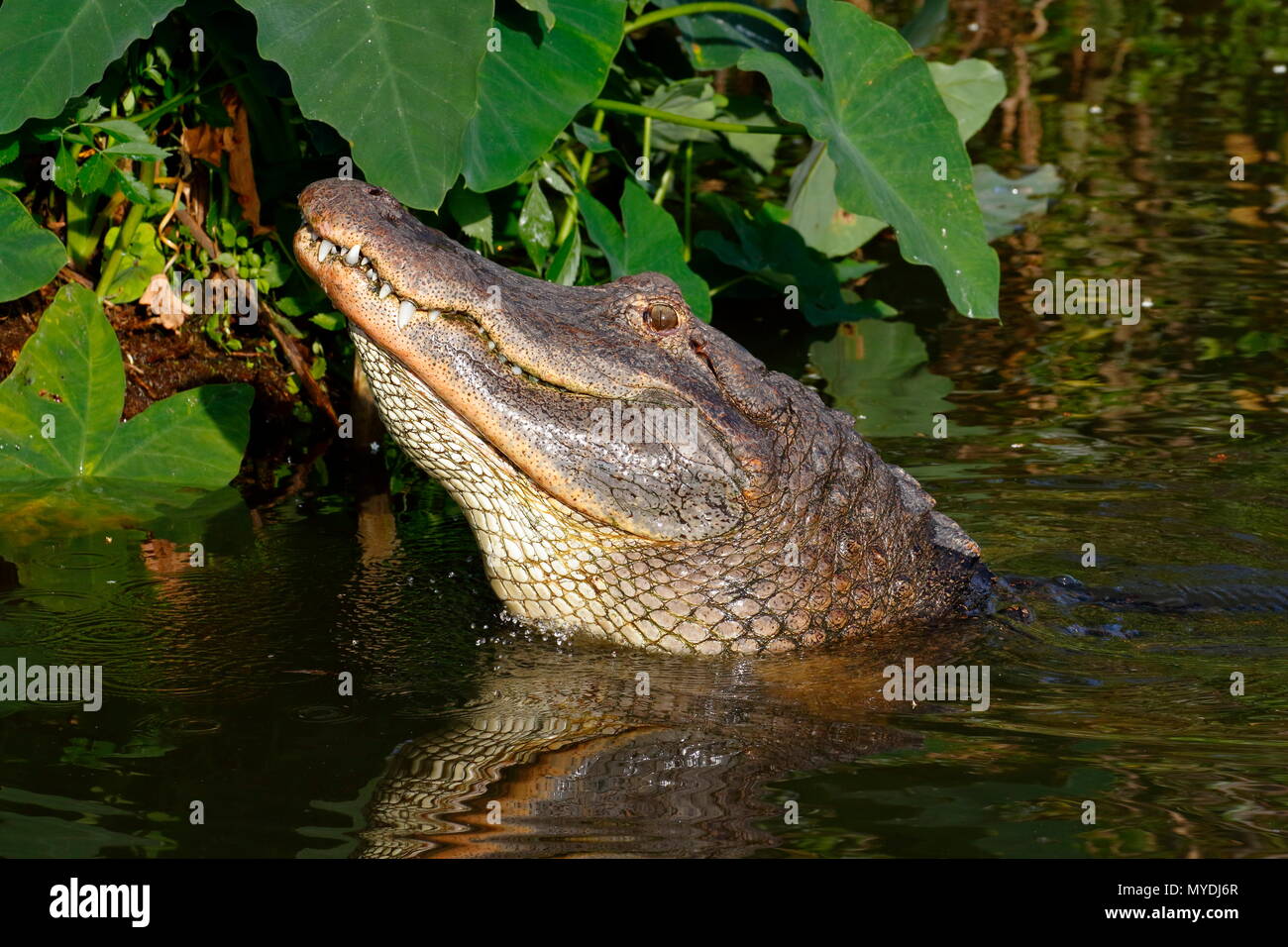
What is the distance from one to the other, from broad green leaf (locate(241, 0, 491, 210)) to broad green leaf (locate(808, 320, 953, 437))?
2.49 metres

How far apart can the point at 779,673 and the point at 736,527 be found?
0.42 meters

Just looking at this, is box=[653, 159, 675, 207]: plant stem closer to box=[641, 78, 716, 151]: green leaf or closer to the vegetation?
box=[641, 78, 716, 151]: green leaf

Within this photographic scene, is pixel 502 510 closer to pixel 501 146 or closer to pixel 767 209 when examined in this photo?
pixel 501 146

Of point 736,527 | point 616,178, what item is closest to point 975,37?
point 616,178

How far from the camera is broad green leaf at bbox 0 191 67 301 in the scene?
5020 mm

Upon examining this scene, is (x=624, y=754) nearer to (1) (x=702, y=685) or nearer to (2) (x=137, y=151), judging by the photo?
(1) (x=702, y=685)

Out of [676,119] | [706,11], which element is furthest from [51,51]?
[706,11]

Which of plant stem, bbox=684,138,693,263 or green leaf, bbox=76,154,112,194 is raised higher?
plant stem, bbox=684,138,693,263

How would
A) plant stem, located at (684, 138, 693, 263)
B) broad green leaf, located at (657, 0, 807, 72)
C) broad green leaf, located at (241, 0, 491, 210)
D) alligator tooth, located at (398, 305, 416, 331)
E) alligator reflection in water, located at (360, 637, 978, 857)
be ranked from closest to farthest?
alligator reflection in water, located at (360, 637, 978, 857) → alligator tooth, located at (398, 305, 416, 331) → broad green leaf, located at (241, 0, 491, 210) → broad green leaf, located at (657, 0, 807, 72) → plant stem, located at (684, 138, 693, 263)

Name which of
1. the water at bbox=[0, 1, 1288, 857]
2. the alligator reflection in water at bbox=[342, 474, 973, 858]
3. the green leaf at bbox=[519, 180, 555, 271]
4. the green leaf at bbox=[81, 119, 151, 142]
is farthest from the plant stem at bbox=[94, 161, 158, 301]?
the alligator reflection in water at bbox=[342, 474, 973, 858]

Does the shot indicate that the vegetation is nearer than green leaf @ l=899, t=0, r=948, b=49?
Yes

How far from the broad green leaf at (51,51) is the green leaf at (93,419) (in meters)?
0.73

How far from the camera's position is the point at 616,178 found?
7883 millimetres

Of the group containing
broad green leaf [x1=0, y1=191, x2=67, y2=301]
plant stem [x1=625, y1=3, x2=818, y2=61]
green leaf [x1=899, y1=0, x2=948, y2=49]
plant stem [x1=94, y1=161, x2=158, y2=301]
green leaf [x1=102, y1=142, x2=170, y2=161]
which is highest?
green leaf [x1=899, y1=0, x2=948, y2=49]
